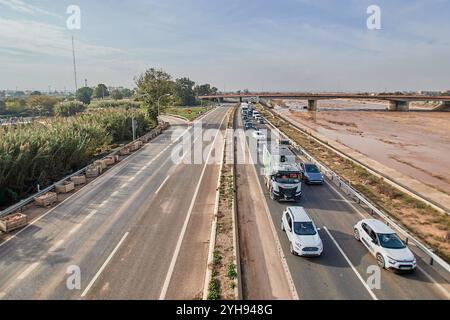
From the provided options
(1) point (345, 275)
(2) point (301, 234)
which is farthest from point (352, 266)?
(2) point (301, 234)

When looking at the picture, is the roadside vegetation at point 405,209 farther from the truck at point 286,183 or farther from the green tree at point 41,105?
the green tree at point 41,105

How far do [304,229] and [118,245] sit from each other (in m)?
10.3

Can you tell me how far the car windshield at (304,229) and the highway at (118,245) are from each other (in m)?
5.15

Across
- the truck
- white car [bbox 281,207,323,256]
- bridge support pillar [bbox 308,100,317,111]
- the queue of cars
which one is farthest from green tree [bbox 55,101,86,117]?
the queue of cars

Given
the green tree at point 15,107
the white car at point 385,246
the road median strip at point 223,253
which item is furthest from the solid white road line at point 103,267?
the green tree at point 15,107

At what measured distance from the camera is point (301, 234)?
1752 cm

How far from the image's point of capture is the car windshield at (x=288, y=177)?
2461cm

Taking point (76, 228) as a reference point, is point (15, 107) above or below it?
above

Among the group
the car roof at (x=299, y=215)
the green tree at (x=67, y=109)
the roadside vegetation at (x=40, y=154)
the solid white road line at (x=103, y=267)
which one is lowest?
the solid white road line at (x=103, y=267)

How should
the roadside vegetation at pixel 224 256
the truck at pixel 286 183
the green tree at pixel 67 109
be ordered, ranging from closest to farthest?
the roadside vegetation at pixel 224 256 < the truck at pixel 286 183 < the green tree at pixel 67 109

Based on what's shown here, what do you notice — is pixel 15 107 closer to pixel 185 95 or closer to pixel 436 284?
pixel 185 95

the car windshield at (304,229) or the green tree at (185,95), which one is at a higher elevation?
the green tree at (185,95)

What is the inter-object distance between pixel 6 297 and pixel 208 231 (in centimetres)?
1037

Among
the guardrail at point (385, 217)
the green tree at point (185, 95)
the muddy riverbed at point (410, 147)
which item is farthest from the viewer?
the green tree at point (185, 95)
